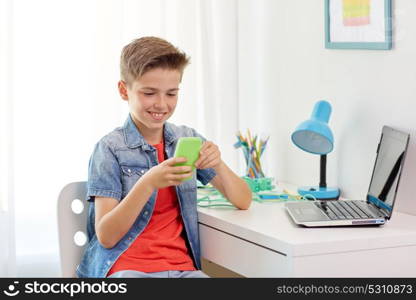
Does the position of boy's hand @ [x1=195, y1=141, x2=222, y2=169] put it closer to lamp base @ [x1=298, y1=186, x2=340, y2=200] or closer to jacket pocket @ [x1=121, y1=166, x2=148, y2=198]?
jacket pocket @ [x1=121, y1=166, x2=148, y2=198]

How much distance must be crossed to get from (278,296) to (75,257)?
60 cm

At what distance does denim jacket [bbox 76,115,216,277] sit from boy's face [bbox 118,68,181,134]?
2.5 inches

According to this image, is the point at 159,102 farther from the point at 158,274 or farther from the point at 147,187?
the point at 158,274

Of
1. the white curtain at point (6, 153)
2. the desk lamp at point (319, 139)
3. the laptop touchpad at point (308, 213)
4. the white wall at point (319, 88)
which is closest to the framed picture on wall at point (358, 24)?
the white wall at point (319, 88)

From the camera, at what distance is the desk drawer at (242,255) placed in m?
1.68

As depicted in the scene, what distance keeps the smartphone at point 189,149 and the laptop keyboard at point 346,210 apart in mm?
324

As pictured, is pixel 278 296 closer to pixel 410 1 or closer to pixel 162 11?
pixel 410 1

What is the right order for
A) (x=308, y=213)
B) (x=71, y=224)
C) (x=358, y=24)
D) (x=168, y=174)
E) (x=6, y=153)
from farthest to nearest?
(x=6, y=153) → (x=358, y=24) → (x=71, y=224) → (x=308, y=213) → (x=168, y=174)

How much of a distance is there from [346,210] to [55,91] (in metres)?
1.10

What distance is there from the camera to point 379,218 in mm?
1781

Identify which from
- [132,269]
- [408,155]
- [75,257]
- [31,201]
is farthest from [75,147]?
[408,155]

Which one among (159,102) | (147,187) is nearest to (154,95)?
(159,102)

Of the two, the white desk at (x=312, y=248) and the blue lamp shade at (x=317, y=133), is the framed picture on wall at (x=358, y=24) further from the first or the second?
the white desk at (x=312, y=248)

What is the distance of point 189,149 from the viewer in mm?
1779
